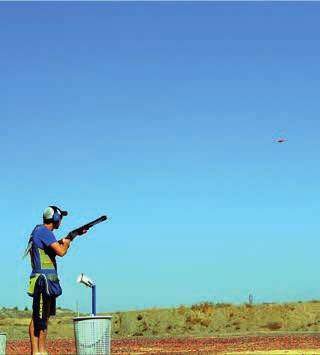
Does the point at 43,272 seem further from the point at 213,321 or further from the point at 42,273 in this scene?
the point at 213,321

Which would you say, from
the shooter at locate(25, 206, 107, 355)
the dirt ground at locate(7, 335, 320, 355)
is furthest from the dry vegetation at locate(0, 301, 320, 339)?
the shooter at locate(25, 206, 107, 355)

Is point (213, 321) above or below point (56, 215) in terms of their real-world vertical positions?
above

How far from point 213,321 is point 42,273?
124 ft

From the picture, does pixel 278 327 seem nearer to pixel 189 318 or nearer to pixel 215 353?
pixel 189 318

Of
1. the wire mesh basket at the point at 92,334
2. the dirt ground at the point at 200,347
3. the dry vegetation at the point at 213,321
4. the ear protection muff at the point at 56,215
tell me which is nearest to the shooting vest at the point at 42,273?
the ear protection muff at the point at 56,215

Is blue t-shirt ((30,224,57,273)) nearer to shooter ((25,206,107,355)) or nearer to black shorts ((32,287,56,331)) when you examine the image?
shooter ((25,206,107,355))

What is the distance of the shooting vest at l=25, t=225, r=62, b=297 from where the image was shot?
1403 centimetres

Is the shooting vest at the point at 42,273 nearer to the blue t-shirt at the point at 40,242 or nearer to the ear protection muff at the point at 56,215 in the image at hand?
the blue t-shirt at the point at 40,242

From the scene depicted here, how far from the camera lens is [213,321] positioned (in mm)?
50906

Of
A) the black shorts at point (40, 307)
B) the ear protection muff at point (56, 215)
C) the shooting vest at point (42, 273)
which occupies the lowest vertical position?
the black shorts at point (40, 307)

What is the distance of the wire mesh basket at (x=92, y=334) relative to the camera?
45.8ft

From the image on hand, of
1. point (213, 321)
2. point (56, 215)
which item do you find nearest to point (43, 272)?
point (56, 215)

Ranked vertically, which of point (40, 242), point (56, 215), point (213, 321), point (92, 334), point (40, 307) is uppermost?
point (213, 321)

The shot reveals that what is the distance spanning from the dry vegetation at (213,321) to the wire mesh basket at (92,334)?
31711 millimetres
